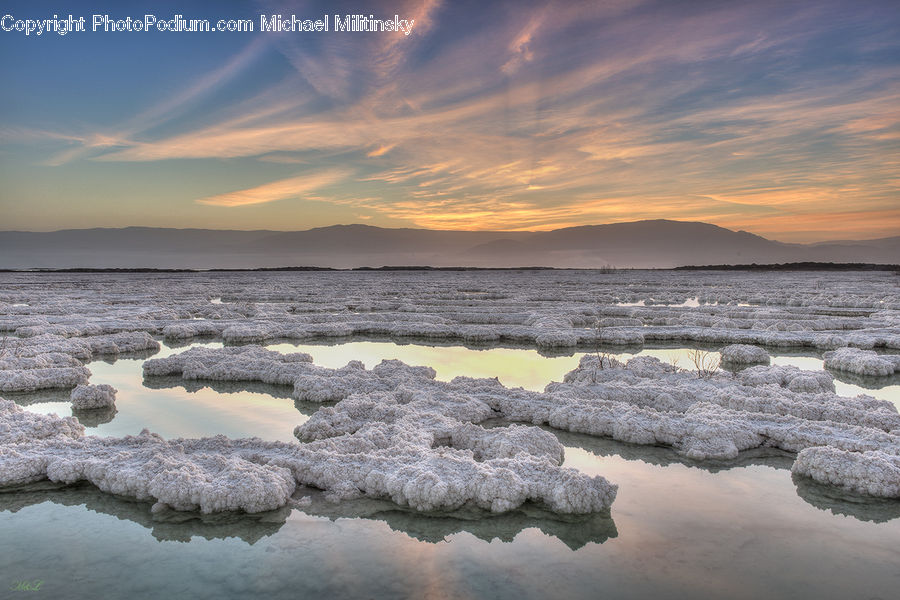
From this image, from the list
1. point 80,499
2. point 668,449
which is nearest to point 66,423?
point 80,499

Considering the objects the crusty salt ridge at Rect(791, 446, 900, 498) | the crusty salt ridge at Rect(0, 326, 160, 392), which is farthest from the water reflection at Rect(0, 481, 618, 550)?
the crusty salt ridge at Rect(0, 326, 160, 392)

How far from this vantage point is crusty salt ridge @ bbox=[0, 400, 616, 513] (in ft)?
15.5

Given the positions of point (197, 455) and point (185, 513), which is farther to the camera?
point (197, 455)

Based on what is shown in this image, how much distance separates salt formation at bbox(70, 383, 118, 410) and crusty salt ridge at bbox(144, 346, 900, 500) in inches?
74.7

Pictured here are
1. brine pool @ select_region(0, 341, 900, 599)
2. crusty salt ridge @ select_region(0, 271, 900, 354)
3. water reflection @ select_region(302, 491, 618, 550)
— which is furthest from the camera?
crusty salt ridge @ select_region(0, 271, 900, 354)

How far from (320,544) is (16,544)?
2182 millimetres

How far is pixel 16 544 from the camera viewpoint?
13.7 feet

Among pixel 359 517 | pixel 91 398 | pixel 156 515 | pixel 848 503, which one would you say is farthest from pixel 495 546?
pixel 91 398

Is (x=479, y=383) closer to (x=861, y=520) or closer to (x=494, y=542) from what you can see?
(x=494, y=542)

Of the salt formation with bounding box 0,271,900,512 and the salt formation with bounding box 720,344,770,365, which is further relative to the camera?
the salt formation with bounding box 720,344,770,365

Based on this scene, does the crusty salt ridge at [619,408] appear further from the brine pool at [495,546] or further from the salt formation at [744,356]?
the salt formation at [744,356]

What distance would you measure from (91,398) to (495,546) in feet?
21.3

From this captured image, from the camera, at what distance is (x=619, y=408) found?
23.1 feet

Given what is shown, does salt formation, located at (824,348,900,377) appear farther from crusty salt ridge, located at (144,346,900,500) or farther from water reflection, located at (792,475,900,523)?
water reflection, located at (792,475,900,523)
